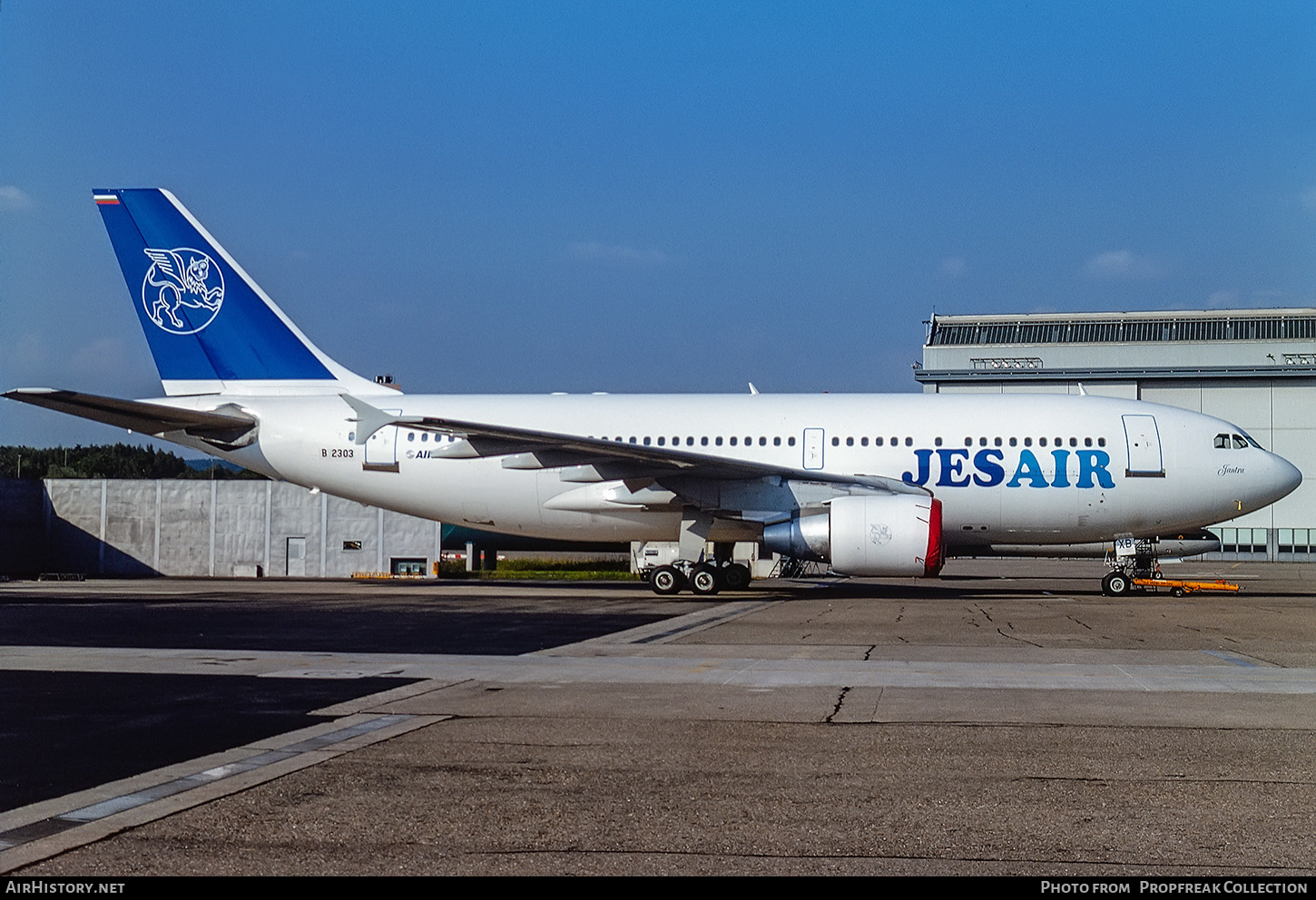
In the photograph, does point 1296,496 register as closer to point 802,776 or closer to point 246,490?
point 246,490

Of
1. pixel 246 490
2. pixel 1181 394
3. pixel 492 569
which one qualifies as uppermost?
pixel 1181 394

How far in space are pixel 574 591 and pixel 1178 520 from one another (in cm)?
1152

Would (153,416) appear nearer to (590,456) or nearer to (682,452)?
(590,456)

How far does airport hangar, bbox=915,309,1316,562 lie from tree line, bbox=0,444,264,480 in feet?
119

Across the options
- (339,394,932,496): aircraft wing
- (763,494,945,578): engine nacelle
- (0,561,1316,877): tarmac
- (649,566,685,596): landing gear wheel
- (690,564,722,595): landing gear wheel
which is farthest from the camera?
(649,566,685,596): landing gear wheel

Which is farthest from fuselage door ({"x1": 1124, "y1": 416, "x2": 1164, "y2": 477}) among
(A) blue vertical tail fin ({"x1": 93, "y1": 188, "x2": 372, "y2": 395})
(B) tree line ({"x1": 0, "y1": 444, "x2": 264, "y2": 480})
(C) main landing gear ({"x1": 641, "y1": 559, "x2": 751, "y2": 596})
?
(B) tree line ({"x1": 0, "y1": 444, "x2": 264, "y2": 480})

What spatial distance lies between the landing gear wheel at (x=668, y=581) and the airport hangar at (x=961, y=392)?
28.7 feet

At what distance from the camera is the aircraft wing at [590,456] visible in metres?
20.4

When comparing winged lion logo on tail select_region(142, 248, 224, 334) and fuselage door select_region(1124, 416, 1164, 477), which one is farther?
winged lion logo on tail select_region(142, 248, 224, 334)

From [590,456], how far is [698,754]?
14.4 metres

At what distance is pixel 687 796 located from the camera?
5.84 metres

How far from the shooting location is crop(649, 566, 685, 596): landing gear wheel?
22750mm

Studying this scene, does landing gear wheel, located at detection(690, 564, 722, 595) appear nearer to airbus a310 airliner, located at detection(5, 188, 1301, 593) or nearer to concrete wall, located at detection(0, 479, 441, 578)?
airbus a310 airliner, located at detection(5, 188, 1301, 593)
